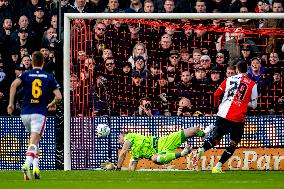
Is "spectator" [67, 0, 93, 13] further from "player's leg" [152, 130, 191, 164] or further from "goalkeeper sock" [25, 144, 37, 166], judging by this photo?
"goalkeeper sock" [25, 144, 37, 166]

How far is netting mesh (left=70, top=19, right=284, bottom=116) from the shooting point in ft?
69.2

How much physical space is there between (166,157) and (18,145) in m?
3.61

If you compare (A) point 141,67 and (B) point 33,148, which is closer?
(B) point 33,148

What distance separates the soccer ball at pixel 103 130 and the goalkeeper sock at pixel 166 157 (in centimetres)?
194

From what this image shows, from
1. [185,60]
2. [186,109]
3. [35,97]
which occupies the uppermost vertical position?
[185,60]

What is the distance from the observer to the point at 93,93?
21281 mm

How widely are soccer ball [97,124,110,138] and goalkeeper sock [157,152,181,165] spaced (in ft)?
6.37

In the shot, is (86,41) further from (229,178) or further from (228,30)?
(229,178)

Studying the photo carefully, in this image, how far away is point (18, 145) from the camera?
Result: 21547 mm

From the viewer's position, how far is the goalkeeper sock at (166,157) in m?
19.2

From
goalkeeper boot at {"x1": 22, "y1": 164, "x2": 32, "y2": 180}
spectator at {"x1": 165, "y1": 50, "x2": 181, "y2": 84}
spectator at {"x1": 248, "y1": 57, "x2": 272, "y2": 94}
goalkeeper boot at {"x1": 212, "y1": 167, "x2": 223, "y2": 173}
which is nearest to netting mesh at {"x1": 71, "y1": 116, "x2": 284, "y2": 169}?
spectator at {"x1": 248, "y1": 57, "x2": 272, "y2": 94}

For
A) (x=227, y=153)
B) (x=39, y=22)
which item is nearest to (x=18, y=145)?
(x=39, y=22)

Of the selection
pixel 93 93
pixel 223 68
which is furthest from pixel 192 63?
pixel 93 93

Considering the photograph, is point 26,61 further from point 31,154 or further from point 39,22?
point 31,154
